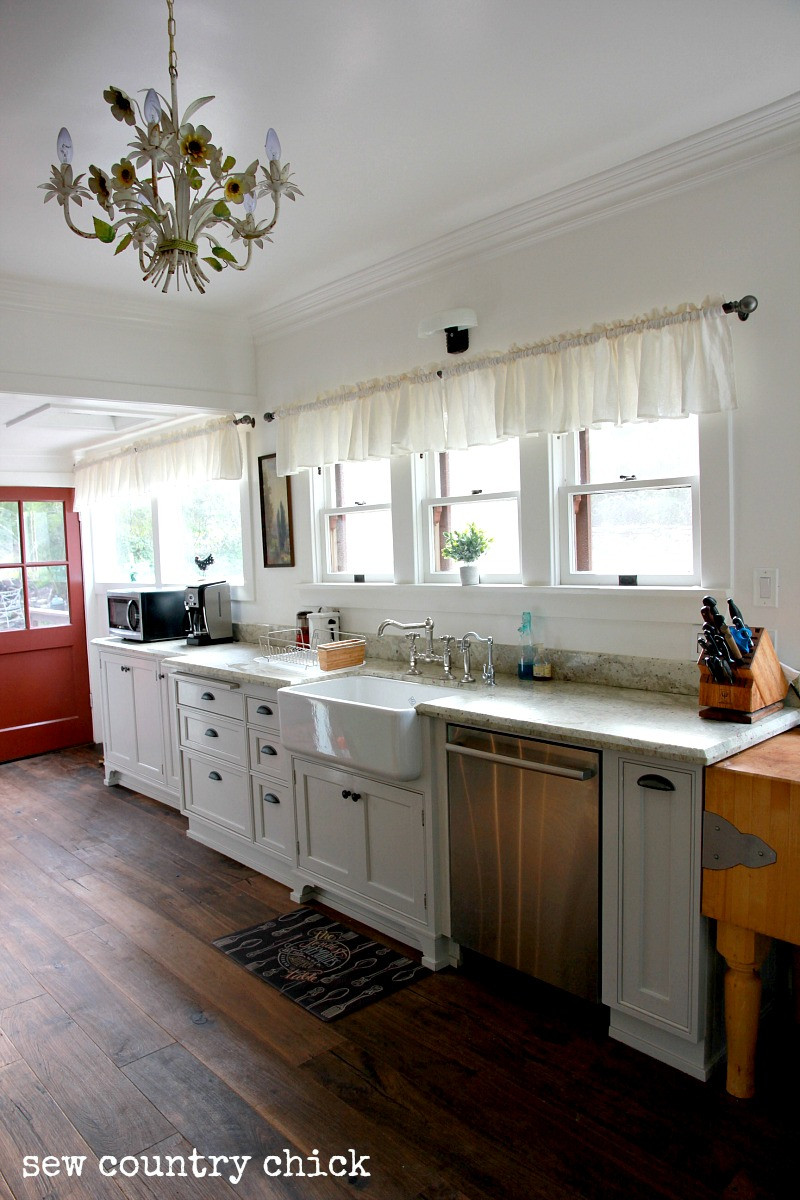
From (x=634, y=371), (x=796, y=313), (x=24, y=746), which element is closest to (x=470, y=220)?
(x=634, y=371)

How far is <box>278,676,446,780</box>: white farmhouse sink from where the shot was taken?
2.69 m

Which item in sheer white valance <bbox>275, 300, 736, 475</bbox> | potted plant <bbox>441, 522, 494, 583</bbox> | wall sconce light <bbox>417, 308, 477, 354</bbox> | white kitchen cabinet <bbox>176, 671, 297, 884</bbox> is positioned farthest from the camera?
white kitchen cabinet <bbox>176, 671, 297, 884</bbox>

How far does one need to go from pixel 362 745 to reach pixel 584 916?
93cm

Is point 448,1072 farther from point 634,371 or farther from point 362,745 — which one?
point 634,371

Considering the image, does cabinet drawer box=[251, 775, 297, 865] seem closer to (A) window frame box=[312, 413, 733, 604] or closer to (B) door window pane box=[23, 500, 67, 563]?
(A) window frame box=[312, 413, 733, 604]

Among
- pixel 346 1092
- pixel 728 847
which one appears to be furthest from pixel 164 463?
pixel 728 847

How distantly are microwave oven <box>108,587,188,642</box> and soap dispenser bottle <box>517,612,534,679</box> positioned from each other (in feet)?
8.58

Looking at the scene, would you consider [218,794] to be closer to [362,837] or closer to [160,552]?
[362,837]

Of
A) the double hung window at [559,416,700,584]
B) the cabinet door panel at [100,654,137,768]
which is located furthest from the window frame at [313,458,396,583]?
the cabinet door panel at [100,654,137,768]

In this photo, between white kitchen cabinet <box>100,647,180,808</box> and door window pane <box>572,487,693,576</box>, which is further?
white kitchen cabinet <box>100,647,180,808</box>

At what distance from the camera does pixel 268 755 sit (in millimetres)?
3490

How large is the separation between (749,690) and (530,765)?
66cm

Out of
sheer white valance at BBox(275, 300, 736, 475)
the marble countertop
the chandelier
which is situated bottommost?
the marble countertop

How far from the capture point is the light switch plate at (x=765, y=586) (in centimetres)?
249
